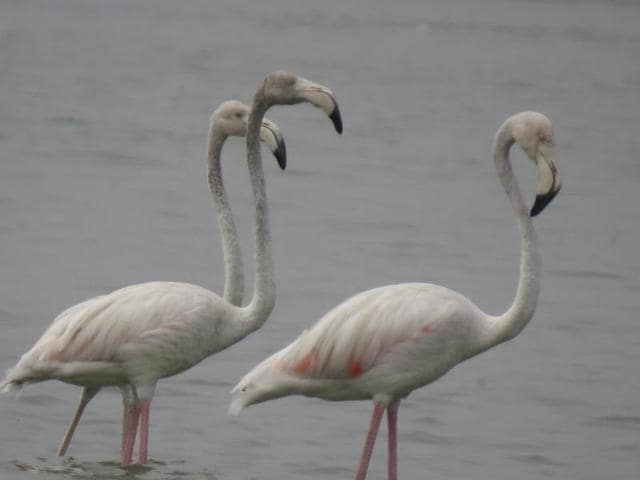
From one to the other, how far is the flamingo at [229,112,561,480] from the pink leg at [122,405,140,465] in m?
0.60

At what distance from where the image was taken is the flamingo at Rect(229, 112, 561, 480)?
7.45 meters

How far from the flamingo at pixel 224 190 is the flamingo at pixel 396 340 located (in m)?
0.69

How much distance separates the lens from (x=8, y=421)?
9273 millimetres

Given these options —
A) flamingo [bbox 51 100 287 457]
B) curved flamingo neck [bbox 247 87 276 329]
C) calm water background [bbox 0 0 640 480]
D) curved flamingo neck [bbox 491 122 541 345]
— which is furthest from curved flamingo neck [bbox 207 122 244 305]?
curved flamingo neck [bbox 491 122 541 345]

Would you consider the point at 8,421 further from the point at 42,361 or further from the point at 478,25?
the point at 478,25

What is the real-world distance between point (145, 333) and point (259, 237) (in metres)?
0.78

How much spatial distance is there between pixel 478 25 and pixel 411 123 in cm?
1736

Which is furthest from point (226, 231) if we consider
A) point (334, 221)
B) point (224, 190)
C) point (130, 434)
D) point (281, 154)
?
point (334, 221)

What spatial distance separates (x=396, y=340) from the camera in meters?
7.46

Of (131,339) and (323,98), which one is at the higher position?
(323,98)

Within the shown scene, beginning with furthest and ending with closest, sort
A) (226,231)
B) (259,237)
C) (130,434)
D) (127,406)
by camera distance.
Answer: (226,231), (259,237), (127,406), (130,434)

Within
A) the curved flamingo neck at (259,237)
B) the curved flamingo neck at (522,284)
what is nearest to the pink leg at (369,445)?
the curved flamingo neck at (522,284)

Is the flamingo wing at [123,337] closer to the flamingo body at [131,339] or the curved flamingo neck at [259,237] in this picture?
the flamingo body at [131,339]

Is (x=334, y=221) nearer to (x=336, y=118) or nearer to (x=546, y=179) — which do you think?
(x=336, y=118)
